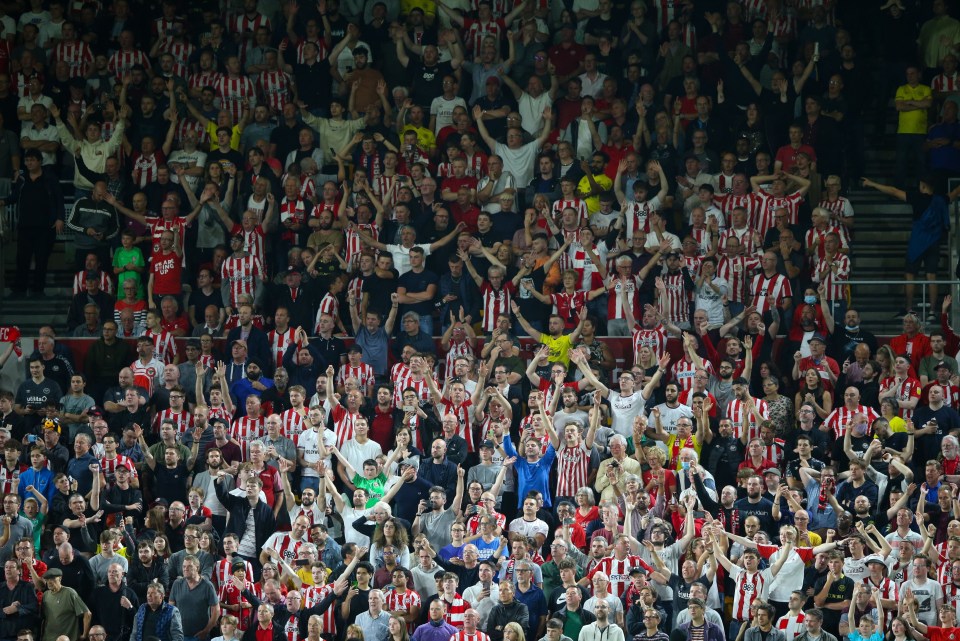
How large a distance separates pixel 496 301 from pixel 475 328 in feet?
1.58

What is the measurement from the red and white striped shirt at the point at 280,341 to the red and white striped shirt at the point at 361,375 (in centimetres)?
82

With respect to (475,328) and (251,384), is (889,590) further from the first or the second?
(251,384)

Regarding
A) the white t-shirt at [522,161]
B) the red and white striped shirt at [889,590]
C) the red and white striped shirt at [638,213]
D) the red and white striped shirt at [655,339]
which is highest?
the white t-shirt at [522,161]

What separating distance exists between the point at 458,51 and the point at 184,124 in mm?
4173

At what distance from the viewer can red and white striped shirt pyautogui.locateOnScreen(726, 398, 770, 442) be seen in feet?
71.5

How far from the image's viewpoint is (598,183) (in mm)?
25266

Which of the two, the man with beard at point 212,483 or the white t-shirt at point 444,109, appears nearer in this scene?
the man with beard at point 212,483

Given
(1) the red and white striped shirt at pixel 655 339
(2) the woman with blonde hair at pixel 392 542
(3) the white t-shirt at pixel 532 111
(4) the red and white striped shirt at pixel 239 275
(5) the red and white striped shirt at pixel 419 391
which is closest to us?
(2) the woman with blonde hair at pixel 392 542

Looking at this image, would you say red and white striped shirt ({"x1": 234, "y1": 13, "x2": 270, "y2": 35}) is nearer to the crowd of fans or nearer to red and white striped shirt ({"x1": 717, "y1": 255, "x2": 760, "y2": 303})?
the crowd of fans

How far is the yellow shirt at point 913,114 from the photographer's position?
25.6 meters

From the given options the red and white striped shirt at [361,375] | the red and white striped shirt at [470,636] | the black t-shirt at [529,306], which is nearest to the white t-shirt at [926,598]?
the red and white striped shirt at [470,636]

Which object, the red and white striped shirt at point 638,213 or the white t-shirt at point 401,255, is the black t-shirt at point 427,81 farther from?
the red and white striped shirt at point 638,213

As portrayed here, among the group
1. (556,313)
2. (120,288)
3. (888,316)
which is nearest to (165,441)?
(120,288)

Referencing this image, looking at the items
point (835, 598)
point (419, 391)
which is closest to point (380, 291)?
point (419, 391)
